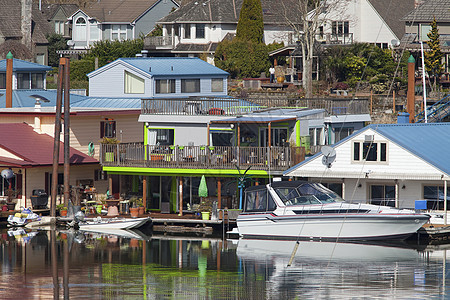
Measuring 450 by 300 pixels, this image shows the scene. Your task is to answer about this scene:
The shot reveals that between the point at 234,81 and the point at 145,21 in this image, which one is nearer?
the point at 234,81

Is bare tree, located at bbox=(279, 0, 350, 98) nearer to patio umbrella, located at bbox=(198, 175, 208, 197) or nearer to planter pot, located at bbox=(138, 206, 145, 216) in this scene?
planter pot, located at bbox=(138, 206, 145, 216)

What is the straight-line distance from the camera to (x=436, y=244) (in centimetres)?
4262

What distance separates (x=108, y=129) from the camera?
5447 cm

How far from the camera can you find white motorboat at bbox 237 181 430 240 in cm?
4159

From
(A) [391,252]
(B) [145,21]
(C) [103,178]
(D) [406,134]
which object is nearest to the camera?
(A) [391,252]

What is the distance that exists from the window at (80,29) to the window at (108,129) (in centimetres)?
5754

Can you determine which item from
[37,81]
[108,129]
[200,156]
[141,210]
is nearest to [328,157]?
[200,156]

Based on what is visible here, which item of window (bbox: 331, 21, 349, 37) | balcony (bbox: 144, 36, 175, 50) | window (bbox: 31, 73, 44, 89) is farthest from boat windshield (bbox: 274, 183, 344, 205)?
balcony (bbox: 144, 36, 175, 50)

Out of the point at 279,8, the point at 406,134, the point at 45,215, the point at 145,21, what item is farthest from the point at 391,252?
the point at 145,21

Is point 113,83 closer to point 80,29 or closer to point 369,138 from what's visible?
point 369,138

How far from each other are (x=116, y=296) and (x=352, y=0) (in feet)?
205

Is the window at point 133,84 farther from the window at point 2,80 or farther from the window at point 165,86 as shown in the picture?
the window at point 2,80

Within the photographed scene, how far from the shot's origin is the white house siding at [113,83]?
59159mm

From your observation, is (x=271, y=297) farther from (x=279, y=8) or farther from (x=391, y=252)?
(x=279, y=8)
